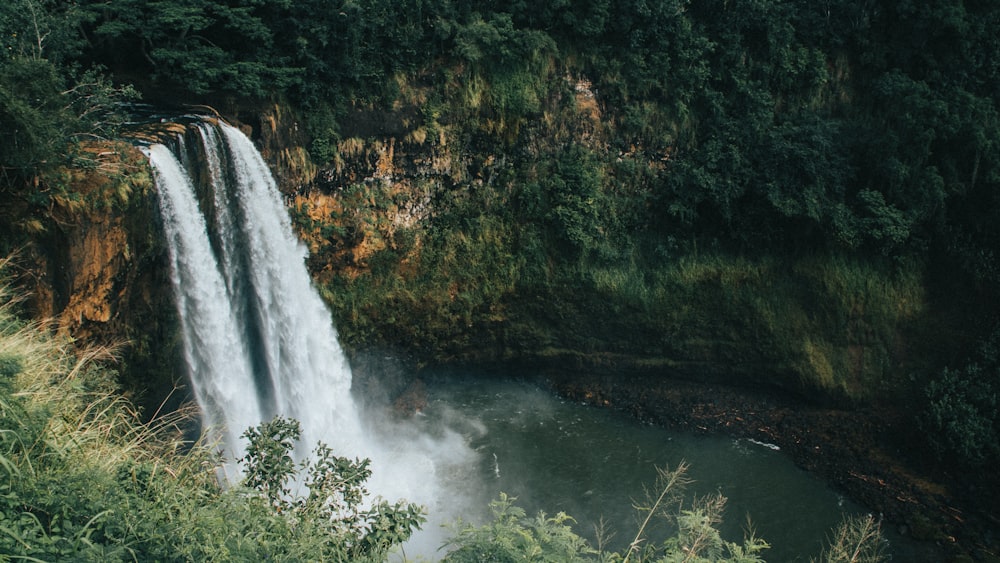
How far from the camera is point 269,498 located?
6.44 metres

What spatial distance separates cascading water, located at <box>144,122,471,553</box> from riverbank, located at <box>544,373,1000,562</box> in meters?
4.43

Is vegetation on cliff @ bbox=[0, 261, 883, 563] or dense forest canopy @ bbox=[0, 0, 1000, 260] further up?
dense forest canopy @ bbox=[0, 0, 1000, 260]

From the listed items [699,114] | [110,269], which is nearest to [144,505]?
[110,269]

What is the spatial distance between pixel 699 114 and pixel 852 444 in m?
7.97

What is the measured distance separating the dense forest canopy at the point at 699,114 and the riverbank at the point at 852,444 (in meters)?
1.07

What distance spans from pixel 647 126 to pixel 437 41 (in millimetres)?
5138

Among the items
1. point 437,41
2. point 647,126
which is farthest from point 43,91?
point 647,126

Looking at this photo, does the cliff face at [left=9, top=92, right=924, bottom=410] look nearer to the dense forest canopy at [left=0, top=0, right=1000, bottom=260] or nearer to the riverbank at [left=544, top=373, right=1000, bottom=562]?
the riverbank at [left=544, top=373, right=1000, bottom=562]

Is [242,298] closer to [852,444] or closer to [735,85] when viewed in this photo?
[735,85]

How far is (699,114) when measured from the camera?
51.7 feet

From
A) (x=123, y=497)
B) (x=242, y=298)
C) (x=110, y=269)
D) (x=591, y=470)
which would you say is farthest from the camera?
(x=591, y=470)

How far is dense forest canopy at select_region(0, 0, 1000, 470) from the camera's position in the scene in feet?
44.9

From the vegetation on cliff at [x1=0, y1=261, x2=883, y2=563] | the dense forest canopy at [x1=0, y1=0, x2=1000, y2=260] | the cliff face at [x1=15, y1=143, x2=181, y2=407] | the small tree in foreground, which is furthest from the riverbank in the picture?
the small tree in foreground

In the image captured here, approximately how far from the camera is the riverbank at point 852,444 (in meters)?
12.4
